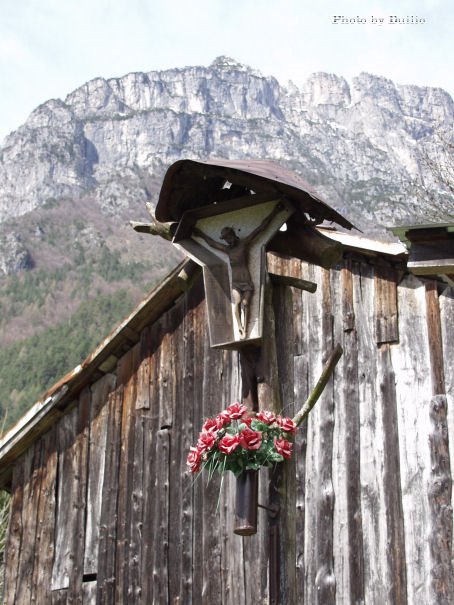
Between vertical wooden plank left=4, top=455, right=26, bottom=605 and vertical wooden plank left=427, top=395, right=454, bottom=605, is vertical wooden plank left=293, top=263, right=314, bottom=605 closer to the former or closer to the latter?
vertical wooden plank left=427, top=395, right=454, bottom=605

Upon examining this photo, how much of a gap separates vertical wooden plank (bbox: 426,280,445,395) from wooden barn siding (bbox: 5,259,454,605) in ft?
0.04

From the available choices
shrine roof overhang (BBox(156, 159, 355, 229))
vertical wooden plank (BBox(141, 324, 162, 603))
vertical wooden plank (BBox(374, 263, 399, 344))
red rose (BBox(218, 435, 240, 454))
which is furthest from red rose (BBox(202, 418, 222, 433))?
vertical wooden plank (BBox(141, 324, 162, 603))

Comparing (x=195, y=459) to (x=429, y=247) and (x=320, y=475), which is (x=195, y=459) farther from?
(x=320, y=475)

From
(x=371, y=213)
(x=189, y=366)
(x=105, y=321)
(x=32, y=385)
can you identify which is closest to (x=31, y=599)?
(x=189, y=366)

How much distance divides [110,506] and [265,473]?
91.4 inches

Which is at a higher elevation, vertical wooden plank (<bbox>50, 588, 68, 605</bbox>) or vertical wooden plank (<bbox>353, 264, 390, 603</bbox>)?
vertical wooden plank (<bbox>353, 264, 390, 603</bbox>)

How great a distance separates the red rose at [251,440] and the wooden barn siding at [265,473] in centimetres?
171

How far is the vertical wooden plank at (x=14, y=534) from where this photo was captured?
9.47 meters

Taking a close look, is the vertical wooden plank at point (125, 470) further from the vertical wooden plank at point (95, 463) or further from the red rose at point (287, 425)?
the red rose at point (287, 425)

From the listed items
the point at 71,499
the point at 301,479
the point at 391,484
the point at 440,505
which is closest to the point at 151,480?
the point at 71,499

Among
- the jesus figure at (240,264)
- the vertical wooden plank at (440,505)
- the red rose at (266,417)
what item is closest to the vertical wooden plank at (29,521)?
the vertical wooden plank at (440,505)

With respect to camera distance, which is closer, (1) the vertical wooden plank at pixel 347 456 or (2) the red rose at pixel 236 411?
(2) the red rose at pixel 236 411

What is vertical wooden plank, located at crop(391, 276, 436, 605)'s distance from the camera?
23.7 feet

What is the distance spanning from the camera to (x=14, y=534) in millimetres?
9625
